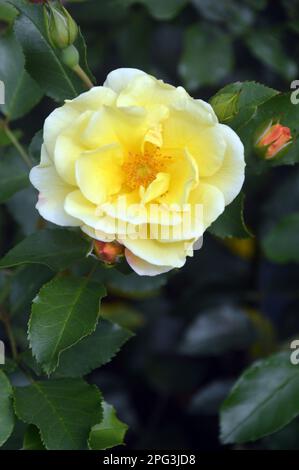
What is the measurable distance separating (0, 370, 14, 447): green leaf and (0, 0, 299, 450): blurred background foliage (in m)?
0.47

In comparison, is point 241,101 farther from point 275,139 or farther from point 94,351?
point 94,351

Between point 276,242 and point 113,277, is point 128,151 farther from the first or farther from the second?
point 276,242

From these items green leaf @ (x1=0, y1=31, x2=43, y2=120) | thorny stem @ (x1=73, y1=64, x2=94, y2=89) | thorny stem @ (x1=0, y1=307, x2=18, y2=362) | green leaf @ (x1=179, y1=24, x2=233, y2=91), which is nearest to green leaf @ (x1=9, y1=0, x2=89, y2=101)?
thorny stem @ (x1=73, y1=64, x2=94, y2=89)

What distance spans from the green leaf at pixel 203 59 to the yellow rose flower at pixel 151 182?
2.14 feet

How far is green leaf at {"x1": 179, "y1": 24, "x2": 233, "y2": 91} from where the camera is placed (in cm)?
160

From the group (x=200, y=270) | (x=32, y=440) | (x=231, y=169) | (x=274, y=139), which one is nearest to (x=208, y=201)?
(x=231, y=169)

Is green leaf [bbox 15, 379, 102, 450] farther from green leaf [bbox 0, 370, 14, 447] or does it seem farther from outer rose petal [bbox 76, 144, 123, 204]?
outer rose petal [bbox 76, 144, 123, 204]

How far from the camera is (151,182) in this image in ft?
3.24

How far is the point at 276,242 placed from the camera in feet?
4.87

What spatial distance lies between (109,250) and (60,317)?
12 centimetres

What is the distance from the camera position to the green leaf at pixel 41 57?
3.56 feet

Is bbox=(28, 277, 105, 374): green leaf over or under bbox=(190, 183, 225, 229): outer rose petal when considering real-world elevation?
under

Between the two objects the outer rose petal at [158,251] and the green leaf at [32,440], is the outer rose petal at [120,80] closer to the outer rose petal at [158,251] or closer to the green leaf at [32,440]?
the outer rose petal at [158,251]

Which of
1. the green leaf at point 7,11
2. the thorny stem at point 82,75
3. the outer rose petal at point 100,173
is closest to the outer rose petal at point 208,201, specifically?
the outer rose petal at point 100,173
